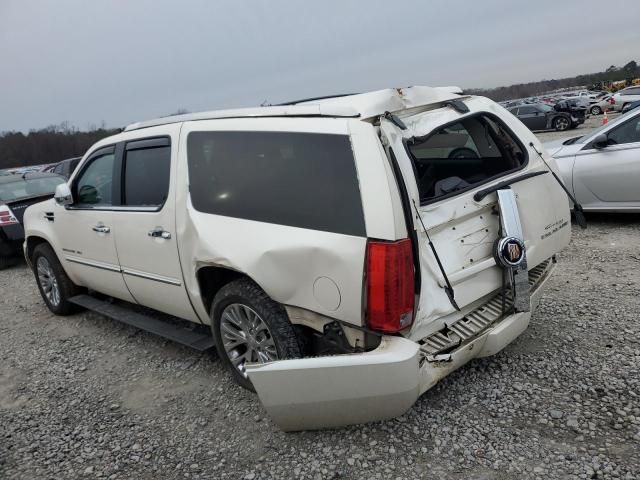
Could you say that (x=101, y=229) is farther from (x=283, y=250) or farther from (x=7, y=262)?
(x=7, y=262)

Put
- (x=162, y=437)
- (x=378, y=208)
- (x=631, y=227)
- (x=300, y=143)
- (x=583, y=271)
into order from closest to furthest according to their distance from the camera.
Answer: (x=378, y=208), (x=300, y=143), (x=162, y=437), (x=583, y=271), (x=631, y=227)

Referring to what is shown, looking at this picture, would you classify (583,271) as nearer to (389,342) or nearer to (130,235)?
(389,342)

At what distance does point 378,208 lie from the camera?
236 centimetres

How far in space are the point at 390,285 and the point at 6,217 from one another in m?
7.92

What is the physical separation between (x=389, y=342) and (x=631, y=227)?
5112mm

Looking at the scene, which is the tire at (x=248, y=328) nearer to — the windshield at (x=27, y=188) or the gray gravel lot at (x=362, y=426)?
the gray gravel lot at (x=362, y=426)

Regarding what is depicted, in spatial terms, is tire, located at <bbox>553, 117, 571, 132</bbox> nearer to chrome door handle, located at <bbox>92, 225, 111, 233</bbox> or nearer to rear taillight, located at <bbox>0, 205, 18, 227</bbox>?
rear taillight, located at <bbox>0, 205, 18, 227</bbox>

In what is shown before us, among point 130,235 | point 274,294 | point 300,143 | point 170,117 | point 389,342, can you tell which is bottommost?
point 389,342

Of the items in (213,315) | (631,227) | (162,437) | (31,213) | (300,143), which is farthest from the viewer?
(631,227)

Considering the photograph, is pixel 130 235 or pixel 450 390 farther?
pixel 130 235

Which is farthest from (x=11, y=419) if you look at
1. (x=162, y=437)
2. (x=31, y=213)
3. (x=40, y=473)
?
(x=31, y=213)

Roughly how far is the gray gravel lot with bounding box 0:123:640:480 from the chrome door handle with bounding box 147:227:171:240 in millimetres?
1051

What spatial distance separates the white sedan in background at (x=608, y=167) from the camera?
590 centimetres

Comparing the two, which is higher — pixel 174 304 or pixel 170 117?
pixel 170 117
